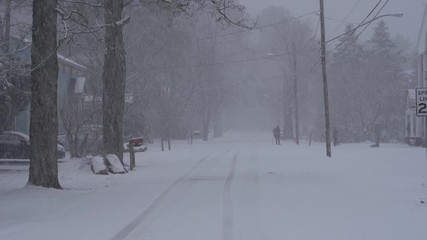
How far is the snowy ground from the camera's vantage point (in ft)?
30.0

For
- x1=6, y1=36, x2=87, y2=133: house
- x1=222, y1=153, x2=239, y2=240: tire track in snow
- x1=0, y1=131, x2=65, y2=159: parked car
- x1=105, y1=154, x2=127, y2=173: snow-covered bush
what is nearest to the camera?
x1=222, y1=153, x2=239, y2=240: tire track in snow

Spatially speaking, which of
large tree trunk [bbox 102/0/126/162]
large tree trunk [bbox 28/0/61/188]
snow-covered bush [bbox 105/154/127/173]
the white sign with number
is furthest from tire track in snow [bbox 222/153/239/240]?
large tree trunk [bbox 102/0/126/162]

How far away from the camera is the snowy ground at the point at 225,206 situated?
30.0ft

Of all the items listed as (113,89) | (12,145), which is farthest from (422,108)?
(12,145)

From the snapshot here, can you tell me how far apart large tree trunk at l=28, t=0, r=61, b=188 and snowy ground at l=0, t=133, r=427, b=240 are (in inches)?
30.0

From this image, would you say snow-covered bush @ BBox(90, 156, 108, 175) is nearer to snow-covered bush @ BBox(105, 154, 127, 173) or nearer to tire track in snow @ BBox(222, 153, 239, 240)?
snow-covered bush @ BBox(105, 154, 127, 173)

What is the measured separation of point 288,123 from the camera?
67750 mm

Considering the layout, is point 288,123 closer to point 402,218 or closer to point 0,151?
point 0,151

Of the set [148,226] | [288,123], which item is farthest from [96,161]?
[288,123]

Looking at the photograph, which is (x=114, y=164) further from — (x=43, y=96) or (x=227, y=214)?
(x=227, y=214)

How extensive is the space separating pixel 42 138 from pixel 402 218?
8.89 meters

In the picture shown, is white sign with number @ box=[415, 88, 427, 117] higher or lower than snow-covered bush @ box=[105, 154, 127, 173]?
higher

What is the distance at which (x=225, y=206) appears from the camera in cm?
1168

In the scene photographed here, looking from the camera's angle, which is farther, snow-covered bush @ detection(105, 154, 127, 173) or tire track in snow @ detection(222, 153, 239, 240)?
snow-covered bush @ detection(105, 154, 127, 173)
